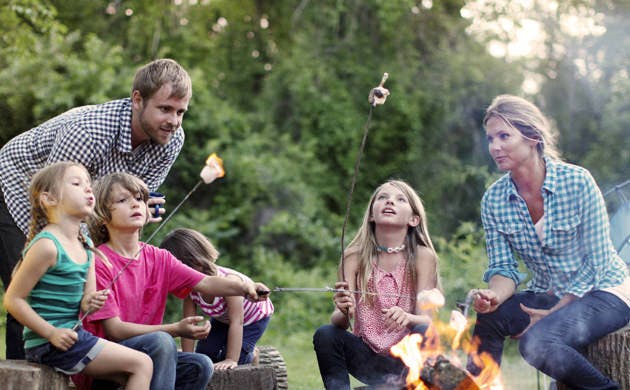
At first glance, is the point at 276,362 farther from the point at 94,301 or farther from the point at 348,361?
the point at 94,301

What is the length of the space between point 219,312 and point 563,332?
1656 millimetres

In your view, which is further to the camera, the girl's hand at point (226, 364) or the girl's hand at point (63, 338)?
the girl's hand at point (226, 364)

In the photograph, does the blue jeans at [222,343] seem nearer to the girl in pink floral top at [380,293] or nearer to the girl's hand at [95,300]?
the girl in pink floral top at [380,293]

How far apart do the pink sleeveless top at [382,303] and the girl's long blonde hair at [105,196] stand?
1.24 m

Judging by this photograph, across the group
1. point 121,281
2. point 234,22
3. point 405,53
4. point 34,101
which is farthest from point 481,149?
point 121,281

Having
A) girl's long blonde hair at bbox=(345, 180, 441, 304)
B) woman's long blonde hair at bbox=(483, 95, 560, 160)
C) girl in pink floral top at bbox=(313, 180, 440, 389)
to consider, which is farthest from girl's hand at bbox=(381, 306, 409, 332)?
woman's long blonde hair at bbox=(483, 95, 560, 160)

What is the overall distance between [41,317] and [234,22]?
12577mm

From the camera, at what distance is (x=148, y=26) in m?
13.7

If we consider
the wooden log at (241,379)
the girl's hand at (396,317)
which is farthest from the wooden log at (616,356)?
the wooden log at (241,379)

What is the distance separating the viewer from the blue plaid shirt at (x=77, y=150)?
3.82 meters

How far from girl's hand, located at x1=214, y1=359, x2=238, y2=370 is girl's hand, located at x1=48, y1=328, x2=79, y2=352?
0.94 metres

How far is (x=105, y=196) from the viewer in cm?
362

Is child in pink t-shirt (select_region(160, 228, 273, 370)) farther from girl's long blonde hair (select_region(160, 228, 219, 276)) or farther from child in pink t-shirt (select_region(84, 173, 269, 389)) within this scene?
child in pink t-shirt (select_region(84, 173, 269, 389))

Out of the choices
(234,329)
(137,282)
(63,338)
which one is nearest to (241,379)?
(234,329)
